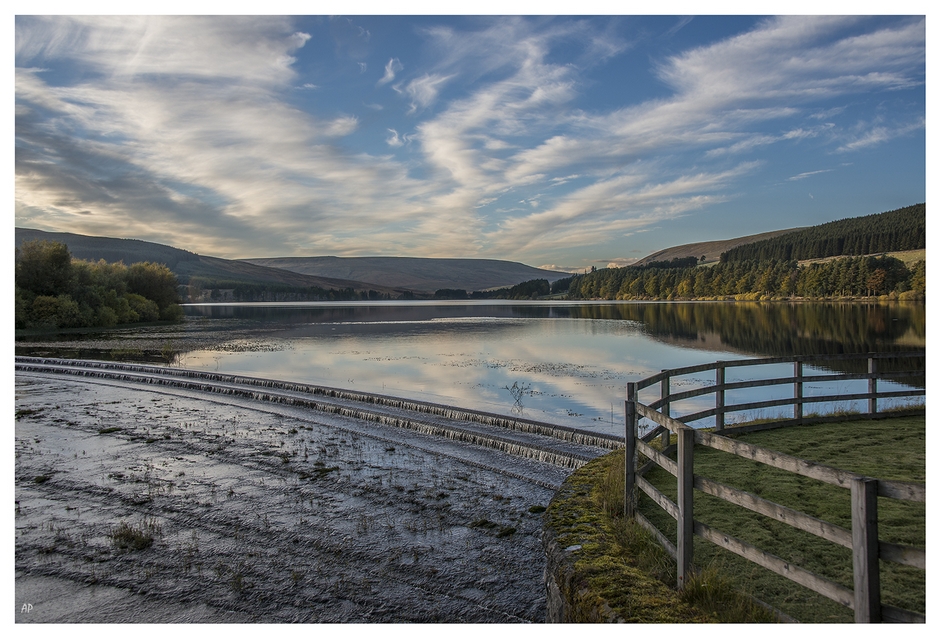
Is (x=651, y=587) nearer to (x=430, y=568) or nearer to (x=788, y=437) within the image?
(x=430, y=568)

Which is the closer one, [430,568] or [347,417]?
[430,568]

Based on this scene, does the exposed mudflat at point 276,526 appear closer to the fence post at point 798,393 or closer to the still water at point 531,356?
the fence post at point 798,393

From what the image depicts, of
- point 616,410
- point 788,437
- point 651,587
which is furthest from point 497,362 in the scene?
point 651,587

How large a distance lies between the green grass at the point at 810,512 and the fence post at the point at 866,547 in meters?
1.13

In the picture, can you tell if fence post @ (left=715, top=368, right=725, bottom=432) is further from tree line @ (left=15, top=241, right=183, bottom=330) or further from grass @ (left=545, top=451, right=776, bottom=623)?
tree line @ (left=15, top=241, right=183, bottom=330)

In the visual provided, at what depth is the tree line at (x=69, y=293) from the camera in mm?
62219

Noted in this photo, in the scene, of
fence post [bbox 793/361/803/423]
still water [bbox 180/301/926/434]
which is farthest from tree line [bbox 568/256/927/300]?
fence post [bbox 793/361/803/423]

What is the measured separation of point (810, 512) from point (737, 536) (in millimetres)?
1156

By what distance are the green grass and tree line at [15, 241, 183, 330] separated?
242 ft

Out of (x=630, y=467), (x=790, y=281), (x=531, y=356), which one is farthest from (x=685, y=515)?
(x=790, y=281)

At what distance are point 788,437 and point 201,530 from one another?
36.0 ft

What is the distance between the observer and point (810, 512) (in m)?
6.91

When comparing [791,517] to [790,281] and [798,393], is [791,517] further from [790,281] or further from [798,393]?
[790,281]

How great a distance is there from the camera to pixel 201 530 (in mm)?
9109
